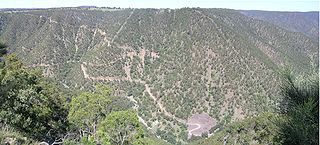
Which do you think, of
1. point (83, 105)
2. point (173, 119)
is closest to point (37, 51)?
point (173, 119)

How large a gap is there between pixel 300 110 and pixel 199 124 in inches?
3537

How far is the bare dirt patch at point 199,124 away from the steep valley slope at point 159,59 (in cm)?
127

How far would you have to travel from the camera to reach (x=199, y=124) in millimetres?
94812

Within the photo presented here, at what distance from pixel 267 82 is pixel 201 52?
897 inches

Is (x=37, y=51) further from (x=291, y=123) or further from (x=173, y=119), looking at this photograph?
(x=291, y=123)

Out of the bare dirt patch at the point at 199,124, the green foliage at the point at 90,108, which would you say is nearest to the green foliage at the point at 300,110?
the green foliage at the point at 90,108

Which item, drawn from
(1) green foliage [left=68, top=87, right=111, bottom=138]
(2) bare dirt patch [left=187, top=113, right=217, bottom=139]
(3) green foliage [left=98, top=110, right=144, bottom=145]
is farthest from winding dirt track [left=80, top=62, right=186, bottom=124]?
(3) green foliage [left=98, top=110, right=144, bottom=145]

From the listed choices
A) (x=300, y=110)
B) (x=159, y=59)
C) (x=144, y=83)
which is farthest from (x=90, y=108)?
(x=159, y=59)

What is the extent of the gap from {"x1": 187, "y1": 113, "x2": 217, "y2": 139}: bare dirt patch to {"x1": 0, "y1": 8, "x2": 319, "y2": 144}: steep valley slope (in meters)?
1.27

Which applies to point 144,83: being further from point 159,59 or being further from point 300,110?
point 300,110

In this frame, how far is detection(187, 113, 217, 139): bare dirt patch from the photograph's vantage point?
91100mm

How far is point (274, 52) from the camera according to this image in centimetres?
13000

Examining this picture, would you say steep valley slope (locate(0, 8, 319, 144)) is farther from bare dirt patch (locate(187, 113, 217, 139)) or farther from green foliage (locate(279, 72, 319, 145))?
green foliage (locate(279, 72, 319, 145))

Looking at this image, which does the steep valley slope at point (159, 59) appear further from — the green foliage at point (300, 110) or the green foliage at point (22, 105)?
the green foliage at point (300, 110)
